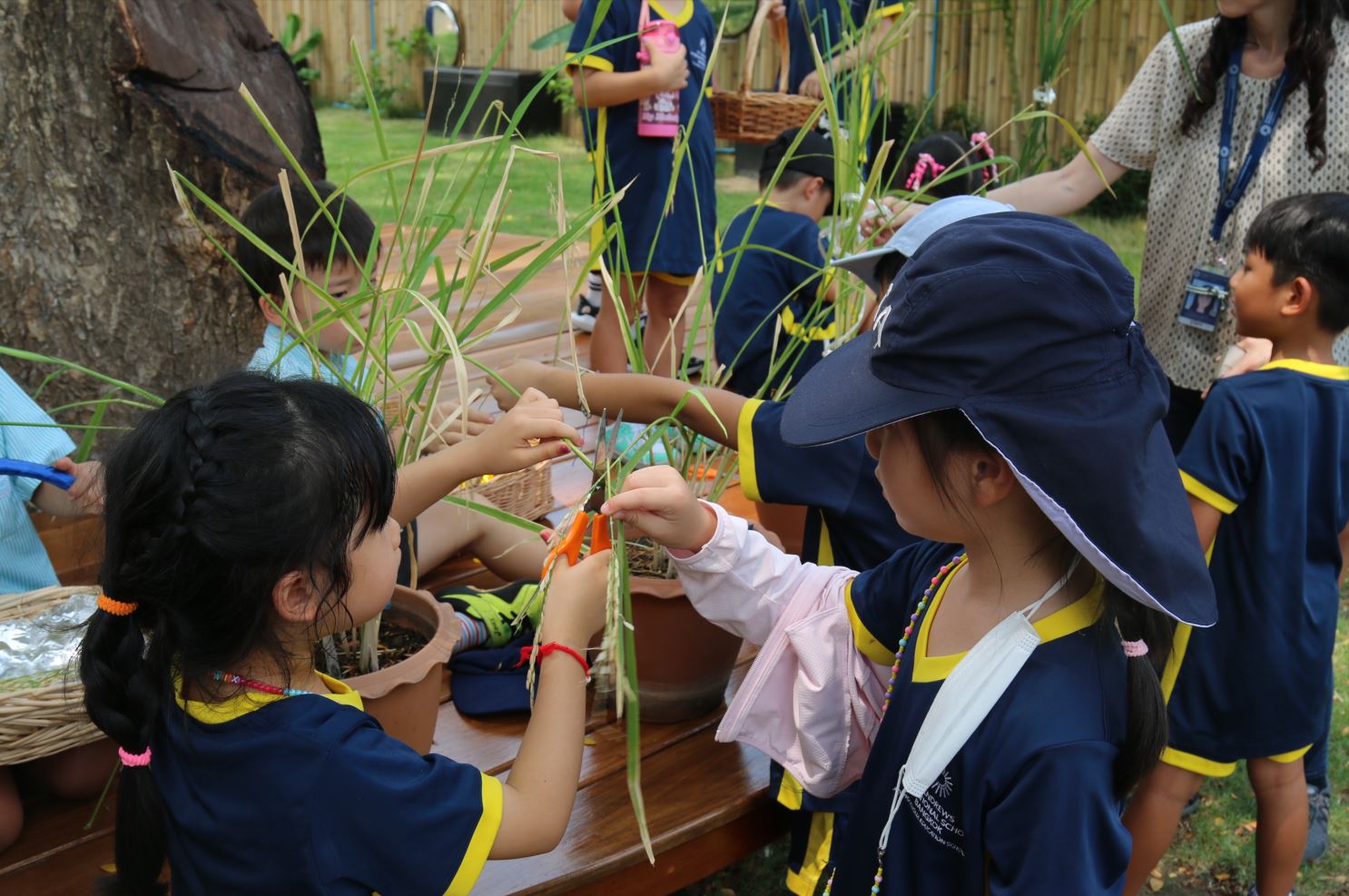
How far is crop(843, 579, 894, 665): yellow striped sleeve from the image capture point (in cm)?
145

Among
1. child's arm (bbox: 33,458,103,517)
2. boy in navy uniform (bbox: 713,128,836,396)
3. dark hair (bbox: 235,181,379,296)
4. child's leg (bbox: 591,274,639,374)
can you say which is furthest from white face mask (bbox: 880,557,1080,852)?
child's leg (bbox: 591,274,639,374)

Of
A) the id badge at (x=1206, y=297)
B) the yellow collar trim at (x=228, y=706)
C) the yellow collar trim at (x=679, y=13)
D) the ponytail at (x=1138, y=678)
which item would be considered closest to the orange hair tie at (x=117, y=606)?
the yellow collar trim at (x=228, y=706)

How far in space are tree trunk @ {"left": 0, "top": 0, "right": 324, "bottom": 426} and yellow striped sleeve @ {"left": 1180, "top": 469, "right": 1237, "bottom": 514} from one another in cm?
194

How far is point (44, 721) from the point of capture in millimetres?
1520

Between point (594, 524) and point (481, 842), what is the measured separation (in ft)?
Result: 1.32

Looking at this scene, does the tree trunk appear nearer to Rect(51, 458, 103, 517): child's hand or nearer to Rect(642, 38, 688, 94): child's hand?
Rect(51, 458, 103, 517): child's hand

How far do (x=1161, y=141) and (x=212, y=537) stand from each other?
2147 millimetres

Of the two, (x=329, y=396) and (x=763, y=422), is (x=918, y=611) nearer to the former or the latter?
(x=763, y=422)

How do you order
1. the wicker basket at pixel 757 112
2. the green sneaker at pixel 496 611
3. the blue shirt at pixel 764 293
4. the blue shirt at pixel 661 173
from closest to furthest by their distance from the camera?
1. the green sneaker at pixel 496 611
2. the blue shirt at pixel 764 293
3. the blue shirt at pixel 661 173
4. the wicker basket at pixel 757 112

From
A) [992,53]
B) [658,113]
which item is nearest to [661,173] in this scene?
[658,113]

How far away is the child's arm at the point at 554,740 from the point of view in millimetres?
1191

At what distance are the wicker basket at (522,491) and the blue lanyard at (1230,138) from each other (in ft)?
4.77

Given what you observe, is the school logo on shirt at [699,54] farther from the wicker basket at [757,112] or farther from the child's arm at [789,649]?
the child's arm at [789,649]

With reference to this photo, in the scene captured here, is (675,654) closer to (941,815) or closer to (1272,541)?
(941,815)
